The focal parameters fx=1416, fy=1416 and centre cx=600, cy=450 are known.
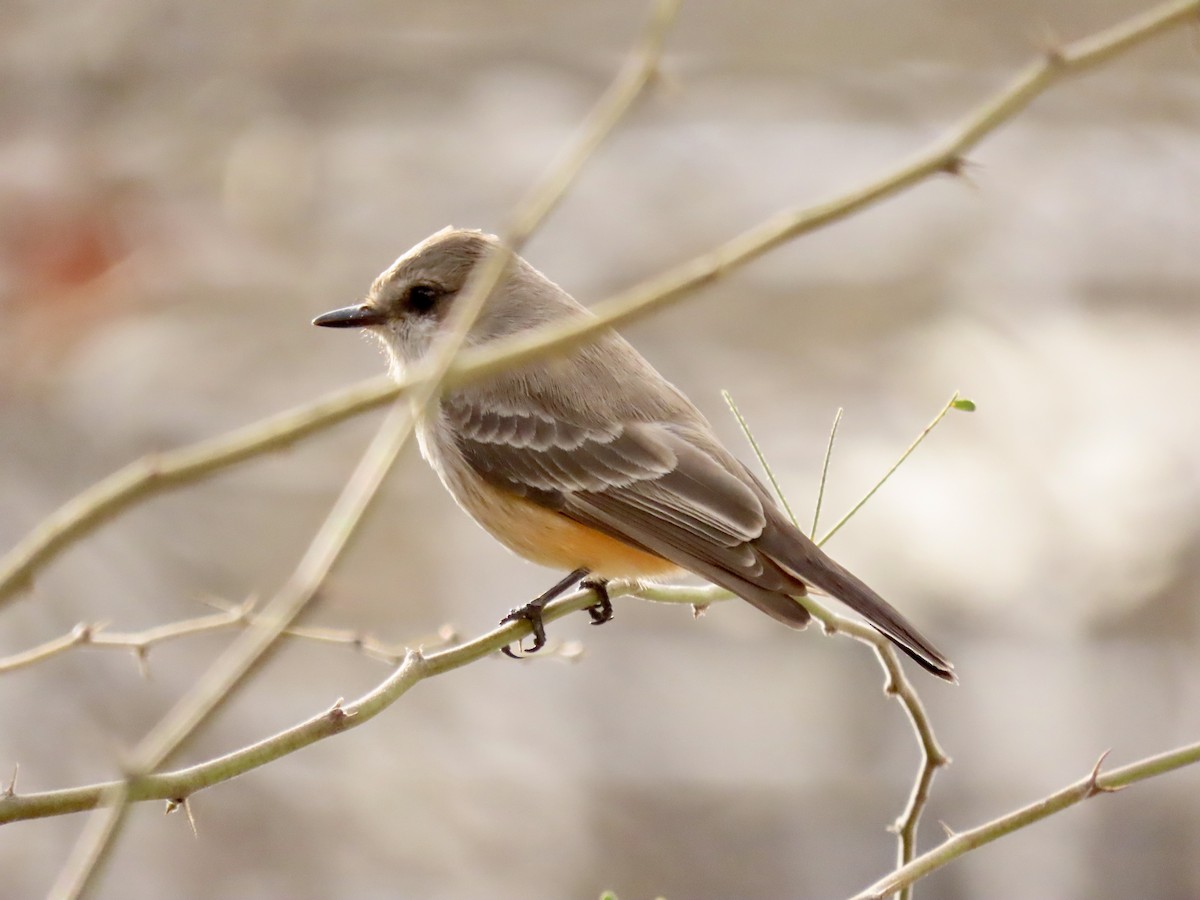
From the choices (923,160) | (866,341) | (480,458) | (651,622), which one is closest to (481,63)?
(866,341)

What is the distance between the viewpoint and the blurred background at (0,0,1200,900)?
6.31m

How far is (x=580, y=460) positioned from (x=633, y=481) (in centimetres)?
14

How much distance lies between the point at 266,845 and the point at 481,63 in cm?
430

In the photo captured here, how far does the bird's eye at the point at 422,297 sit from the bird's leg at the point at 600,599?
2.64 feet

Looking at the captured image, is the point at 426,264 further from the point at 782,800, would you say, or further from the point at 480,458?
the point at 782,800

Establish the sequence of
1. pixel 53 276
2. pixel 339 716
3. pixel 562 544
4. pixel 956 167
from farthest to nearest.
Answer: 1. pixel 53 276
2. pixel 562 544
3. pixel 339 716
4. pixel 956 167

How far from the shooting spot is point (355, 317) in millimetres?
3475

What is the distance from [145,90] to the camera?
24.6 feet

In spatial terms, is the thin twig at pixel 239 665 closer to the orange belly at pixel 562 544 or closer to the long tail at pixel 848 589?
the long tail at pixel 848 589

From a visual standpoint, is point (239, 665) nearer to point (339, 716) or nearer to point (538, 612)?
point (339, 716)

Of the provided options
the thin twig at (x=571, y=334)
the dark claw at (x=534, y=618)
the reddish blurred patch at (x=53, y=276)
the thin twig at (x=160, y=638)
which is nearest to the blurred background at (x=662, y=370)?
the reddish blurred patch at (x=53, y=276)

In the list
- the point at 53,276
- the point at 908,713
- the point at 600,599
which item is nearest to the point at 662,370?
the point at 53,276

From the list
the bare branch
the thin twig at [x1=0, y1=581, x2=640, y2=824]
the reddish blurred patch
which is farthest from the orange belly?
the reddish blurred patch

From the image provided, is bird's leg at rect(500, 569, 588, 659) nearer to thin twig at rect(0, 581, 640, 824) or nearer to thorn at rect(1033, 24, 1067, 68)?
thin twig at rect(0, 581, 640, 824)
